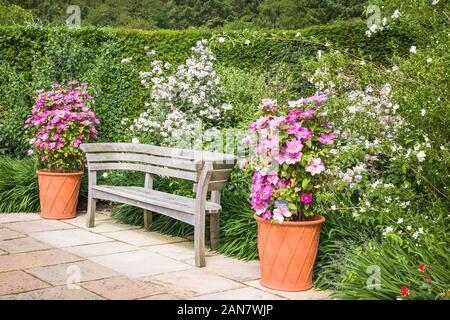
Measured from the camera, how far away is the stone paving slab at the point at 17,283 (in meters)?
3.90

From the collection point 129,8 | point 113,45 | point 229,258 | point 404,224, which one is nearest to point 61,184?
point 229,258

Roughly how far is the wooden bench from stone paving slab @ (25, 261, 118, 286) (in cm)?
75

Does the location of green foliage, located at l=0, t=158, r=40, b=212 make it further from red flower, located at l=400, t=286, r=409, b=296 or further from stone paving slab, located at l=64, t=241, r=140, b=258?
red flower, located at l=400, t=286, r=409, b=296

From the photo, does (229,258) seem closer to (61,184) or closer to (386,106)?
(386,106)

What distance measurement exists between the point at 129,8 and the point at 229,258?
22.0 metres

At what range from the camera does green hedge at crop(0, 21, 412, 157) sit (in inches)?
311

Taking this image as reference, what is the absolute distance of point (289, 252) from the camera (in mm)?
3979

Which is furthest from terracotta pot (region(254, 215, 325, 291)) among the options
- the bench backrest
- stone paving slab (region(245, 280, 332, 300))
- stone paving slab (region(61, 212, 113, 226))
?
stone paving slab (region(61, 212, 113, 226))

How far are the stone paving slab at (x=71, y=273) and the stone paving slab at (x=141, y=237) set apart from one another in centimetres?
85

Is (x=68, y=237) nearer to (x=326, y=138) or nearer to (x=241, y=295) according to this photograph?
(x=241, y=295)

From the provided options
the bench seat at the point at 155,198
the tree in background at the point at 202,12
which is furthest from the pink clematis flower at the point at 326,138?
the tree in background at the point at 202,12

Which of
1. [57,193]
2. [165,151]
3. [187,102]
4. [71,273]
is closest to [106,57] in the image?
[187,102]

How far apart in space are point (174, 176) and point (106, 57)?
417 centimetres

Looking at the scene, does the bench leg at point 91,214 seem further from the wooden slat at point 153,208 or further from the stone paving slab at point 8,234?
the stone paving slab at point 8,234
